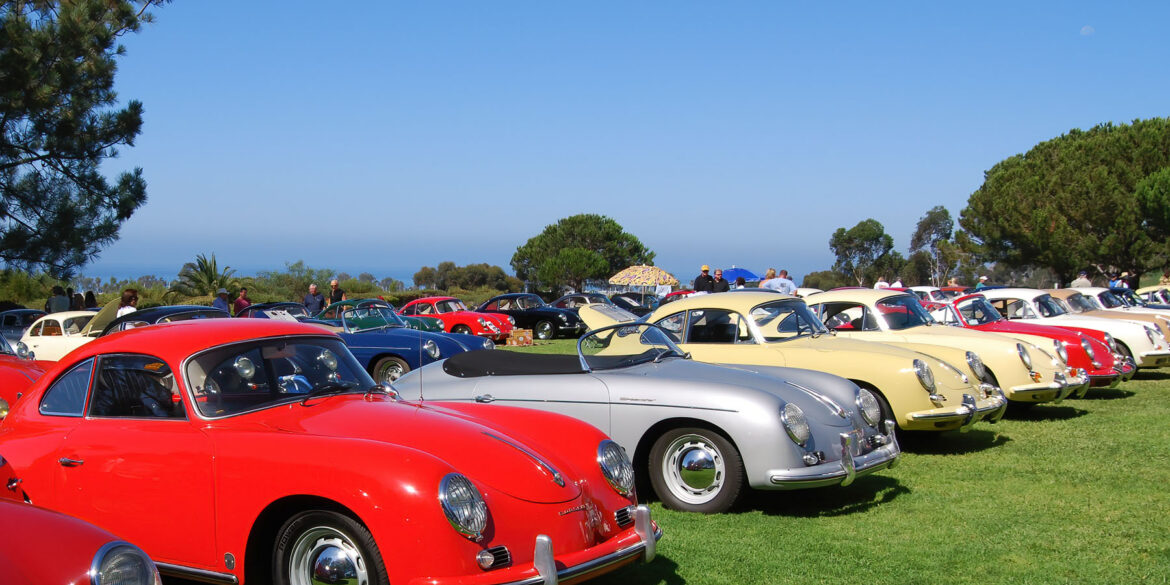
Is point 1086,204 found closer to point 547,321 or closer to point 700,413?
point 547,321

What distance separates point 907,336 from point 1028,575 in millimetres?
5712

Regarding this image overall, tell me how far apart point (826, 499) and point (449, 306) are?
18515 millimetres

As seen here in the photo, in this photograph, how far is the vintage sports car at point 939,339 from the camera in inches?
392

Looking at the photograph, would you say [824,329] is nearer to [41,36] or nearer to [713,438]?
[713,438]

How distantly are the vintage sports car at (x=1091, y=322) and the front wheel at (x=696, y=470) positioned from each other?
32.7 ft

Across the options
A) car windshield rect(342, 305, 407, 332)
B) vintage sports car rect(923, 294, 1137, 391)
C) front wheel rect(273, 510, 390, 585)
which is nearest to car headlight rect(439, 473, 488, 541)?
front wheel rect(273, 510, 390, 585)

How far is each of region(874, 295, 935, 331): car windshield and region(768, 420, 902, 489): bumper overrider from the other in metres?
4.45

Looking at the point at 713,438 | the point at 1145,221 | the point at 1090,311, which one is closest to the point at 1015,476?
the point at 713,438

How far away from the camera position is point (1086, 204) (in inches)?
1468

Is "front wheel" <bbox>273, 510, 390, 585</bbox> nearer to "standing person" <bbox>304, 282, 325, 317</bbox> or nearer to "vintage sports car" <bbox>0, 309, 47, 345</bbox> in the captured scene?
"standing person" <bbox>304, 282, 325, 317</bbox>

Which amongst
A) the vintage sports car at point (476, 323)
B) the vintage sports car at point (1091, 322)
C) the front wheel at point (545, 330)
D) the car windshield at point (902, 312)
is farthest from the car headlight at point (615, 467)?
the front wheel at point (545, 330)

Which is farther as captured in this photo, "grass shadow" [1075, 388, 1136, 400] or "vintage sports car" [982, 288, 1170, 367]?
"vintage sports car" [982, 288, 1170, 367]

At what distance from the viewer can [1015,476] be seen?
736 centimetres

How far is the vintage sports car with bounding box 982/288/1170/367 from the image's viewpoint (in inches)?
546
